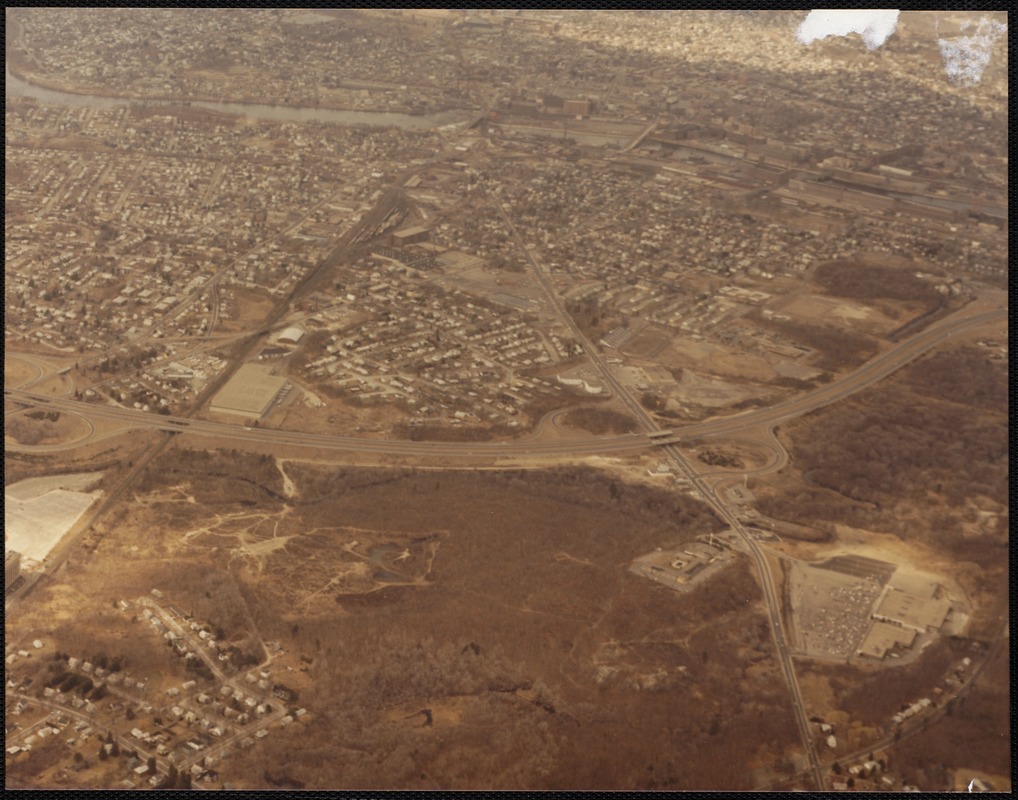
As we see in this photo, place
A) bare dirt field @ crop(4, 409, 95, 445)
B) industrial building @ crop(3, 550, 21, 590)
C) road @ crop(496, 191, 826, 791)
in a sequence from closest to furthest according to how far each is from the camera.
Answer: road @ crop(496, 191, 826, 791) → industrial building @ crop(3, 550, 21, 590) → bare dirt field @ crop(4, 409, 95, 445)

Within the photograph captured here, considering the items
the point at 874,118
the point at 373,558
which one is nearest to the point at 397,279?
the point at 373,558

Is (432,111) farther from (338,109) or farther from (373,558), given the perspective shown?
(373,558)

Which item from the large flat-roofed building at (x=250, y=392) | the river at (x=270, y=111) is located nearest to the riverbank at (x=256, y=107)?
the river at (x=270, y=111)

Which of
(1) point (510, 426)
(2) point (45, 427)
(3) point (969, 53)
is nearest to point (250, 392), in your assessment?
(2) point (45, 427)

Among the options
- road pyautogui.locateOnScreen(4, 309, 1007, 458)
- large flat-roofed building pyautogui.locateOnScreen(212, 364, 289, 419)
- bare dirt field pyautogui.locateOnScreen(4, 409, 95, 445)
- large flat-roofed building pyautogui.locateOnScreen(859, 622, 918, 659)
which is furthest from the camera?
large flat-roofed building pyautogui.locateOnScreen(212, 364, 289, 419)

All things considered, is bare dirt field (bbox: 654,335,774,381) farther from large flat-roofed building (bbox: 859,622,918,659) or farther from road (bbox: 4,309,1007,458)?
large flat-roofed building (bbox: 859,622,918,659)

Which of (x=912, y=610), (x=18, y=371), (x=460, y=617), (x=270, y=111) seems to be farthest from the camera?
(x=270, y=111)

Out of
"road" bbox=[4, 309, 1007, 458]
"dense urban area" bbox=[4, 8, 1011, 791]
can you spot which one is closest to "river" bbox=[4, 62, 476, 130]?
"dense urban area" bbox=[4, 8, 1011, 791]

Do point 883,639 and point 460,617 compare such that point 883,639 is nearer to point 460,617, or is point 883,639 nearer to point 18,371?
point 460,617
